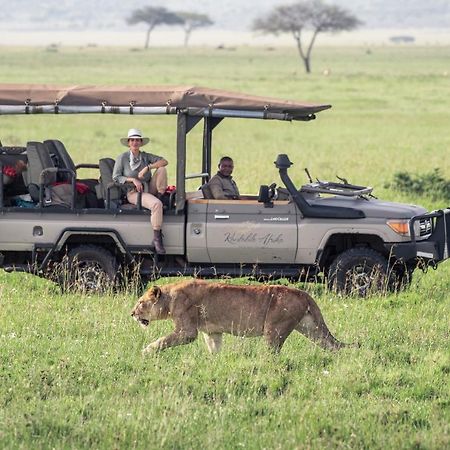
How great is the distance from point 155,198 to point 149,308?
2606mm

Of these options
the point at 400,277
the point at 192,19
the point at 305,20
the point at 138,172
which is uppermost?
the point at 192,19

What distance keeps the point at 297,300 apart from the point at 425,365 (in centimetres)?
100

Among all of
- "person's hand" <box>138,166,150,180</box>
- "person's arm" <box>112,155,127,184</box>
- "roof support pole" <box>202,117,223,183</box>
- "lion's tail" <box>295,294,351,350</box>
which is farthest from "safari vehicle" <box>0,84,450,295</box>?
"lion's tail" <box>295,294,351,350</box>

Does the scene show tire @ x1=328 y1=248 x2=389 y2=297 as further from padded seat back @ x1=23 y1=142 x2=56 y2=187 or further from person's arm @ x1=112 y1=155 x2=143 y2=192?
padded seat back @ x1=23 y1=142 x2=56 y2=187

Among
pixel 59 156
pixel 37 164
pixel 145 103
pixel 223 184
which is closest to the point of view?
pixel 145 103

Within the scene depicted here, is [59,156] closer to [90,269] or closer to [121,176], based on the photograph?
[121,176]

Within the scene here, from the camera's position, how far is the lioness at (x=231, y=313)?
29.5ft

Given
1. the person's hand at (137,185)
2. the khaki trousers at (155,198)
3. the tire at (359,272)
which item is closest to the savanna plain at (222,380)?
the tire at (359,272)

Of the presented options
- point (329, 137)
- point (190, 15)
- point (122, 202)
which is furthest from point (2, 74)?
point (190, 15)

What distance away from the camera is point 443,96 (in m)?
48.8

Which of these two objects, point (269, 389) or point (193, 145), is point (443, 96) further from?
point (269, 389)

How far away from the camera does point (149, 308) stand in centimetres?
915

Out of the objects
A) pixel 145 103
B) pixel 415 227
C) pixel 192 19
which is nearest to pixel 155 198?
pixel 145 103

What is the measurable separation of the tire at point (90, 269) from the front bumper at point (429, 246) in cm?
253
